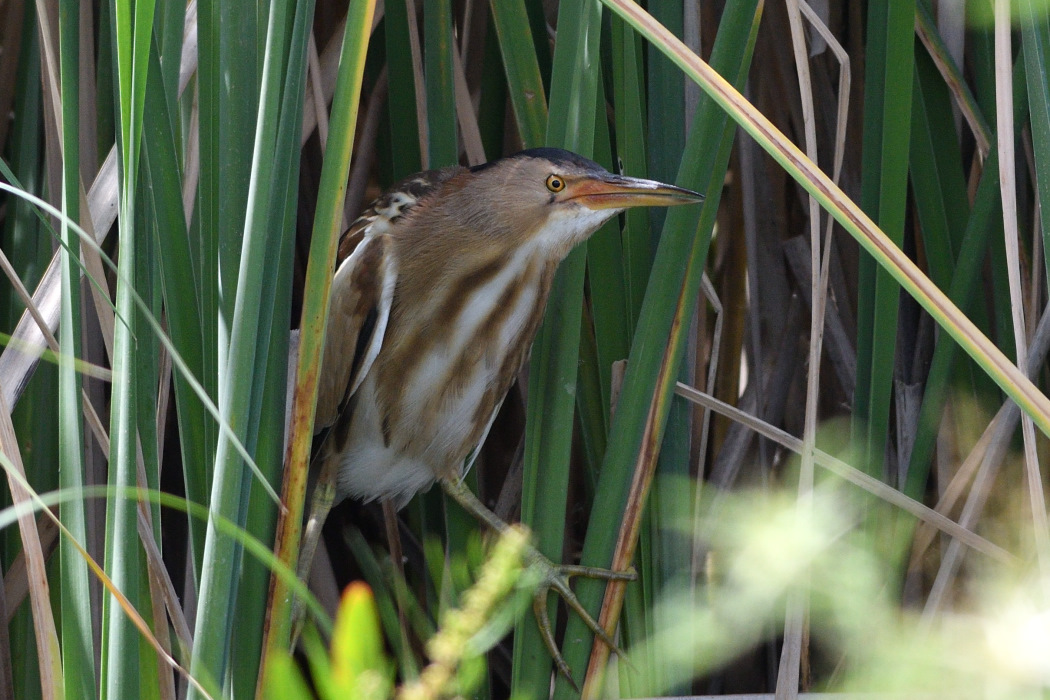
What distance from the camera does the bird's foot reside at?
3.17 feet

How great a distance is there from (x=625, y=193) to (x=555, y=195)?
0.41 feet

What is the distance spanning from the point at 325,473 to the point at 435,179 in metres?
0.41

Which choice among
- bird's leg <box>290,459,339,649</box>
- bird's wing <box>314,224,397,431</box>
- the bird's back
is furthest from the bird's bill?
bird's leg <box>290,459,339,649</box>

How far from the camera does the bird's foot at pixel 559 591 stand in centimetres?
97

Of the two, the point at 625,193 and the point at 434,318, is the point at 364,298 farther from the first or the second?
the point at 625,193

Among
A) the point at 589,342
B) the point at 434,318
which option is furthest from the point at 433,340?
the point at 589,342

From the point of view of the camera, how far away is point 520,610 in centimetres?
91

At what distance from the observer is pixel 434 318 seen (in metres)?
1.23

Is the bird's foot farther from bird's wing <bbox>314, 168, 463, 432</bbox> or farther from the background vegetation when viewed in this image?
bird's wing <bbox>314, 168, 463, 432</bbox>

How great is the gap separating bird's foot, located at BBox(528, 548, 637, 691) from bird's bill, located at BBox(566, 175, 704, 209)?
0.34 metres

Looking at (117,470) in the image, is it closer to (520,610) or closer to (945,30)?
(520,610)

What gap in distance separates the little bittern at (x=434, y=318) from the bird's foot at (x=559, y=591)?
42mm

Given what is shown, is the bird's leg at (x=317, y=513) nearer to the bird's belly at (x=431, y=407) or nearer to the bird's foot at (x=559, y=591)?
the bird's belly at (x=431, y=407)

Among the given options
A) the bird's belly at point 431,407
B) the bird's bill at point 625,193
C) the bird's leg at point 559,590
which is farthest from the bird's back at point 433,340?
the bird's leg at point 559,590
